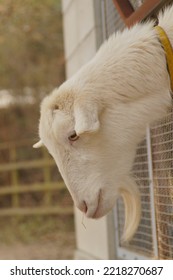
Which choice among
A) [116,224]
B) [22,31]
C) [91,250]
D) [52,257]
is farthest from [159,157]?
[22,31]

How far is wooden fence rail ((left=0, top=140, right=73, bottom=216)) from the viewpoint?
1224 centimetres

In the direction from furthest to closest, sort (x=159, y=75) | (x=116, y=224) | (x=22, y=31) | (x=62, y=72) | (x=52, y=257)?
(x=62, y=72), (x=22, y=31), (x=52, y=257), (x=116, y=224), (x=159, y=75)

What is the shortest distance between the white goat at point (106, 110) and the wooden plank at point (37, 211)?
8.89 metres

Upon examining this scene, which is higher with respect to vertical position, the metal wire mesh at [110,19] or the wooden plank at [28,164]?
the metal wire mesh at [110,19]

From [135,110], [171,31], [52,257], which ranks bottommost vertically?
[52,257]

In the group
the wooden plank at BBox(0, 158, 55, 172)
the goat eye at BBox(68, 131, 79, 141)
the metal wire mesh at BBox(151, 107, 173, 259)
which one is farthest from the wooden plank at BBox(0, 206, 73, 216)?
the goat eye at BBox(68, 131, 79, 141)

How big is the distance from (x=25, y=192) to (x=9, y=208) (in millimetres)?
651

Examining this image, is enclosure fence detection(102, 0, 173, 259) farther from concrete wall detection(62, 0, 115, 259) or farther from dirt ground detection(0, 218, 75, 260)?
dirt ground detection(0, 218, 75, 260)

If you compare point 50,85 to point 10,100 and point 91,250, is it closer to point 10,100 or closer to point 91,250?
point 10,100

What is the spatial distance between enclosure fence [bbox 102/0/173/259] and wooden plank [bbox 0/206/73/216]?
7397 millimetres

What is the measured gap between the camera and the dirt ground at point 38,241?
366 inches

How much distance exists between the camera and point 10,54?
45.6ft

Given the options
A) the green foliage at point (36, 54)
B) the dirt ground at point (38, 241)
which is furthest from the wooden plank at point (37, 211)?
the green foliage at point (36, 54)

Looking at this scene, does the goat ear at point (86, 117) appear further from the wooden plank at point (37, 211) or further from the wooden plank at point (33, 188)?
the wooden plank at point (33, 188)
